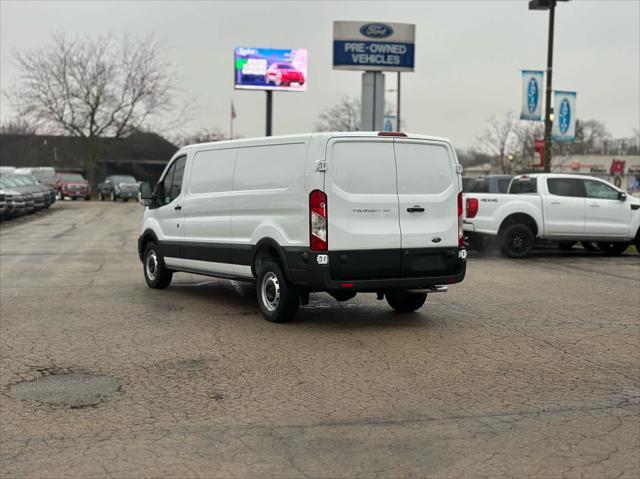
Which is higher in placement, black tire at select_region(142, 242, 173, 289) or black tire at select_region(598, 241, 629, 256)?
black tire at select_region(142, 242, 173, 289)

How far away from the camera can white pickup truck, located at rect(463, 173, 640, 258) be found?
53.1ft

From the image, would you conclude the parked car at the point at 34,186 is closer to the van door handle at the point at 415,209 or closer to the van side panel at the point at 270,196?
the van side panel at the point at 270,196

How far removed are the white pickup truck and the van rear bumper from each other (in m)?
7.80

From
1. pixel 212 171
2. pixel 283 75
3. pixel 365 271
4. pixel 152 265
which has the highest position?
pixel 283 75

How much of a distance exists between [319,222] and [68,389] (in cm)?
312

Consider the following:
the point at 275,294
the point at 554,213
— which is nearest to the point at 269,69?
the point at 554,213

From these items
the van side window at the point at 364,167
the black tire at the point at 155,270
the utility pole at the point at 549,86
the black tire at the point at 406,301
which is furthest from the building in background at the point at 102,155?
the van side window at the point at 364,167

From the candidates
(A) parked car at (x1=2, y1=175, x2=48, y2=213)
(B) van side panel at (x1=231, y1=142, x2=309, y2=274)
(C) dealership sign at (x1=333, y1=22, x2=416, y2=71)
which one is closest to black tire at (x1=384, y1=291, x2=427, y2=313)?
(B) van side panel at (x1=231, y1=142, x2=309, y2=274)

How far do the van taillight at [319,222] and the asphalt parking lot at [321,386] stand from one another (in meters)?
0.94

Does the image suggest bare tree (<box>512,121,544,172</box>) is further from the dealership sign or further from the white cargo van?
the white cargo van

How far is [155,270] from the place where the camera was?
11266mm

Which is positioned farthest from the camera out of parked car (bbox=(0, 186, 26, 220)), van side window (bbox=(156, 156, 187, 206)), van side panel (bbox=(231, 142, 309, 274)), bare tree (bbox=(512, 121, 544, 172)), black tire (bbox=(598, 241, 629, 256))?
bare tree (bbox=(512, 121, 544, 172))

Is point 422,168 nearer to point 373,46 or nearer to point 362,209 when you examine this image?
point 362,209

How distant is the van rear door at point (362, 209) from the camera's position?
786 centimetres
